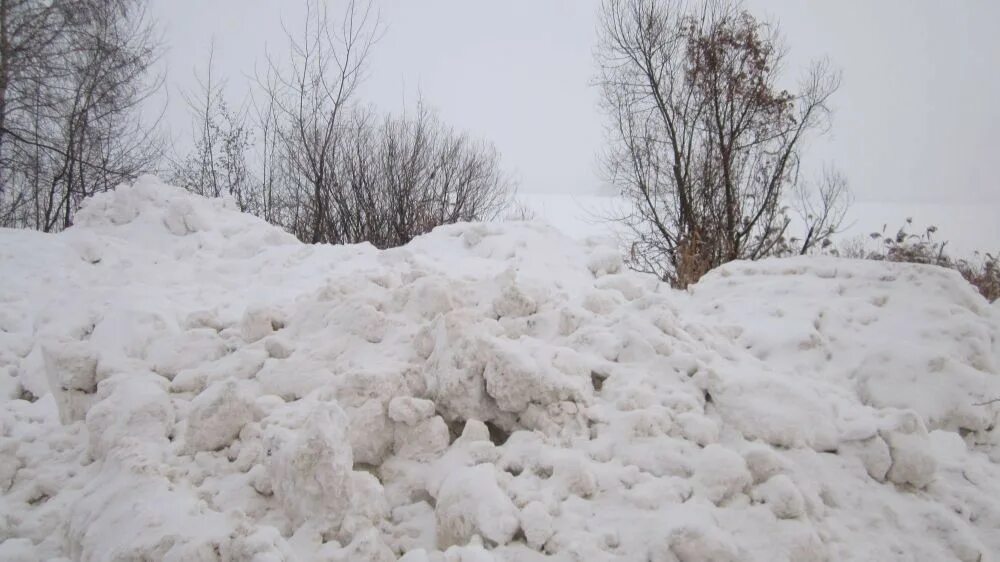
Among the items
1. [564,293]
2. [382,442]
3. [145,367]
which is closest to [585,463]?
[382,442]

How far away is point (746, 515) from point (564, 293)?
6.85 feet

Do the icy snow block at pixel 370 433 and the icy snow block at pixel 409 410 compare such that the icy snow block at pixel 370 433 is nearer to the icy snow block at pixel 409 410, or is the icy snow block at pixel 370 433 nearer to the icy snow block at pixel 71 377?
the icy snow block at pixel 409 410

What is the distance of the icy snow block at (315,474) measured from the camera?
6.58 ft

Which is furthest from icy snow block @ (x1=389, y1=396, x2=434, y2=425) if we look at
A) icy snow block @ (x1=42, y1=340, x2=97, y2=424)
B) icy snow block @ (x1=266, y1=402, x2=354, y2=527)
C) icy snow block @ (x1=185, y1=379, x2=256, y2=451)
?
icy snow block @ (x1=42, y1=340, x2=97, y2=424)

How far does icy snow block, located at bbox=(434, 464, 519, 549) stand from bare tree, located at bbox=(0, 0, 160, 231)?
31.1 feet

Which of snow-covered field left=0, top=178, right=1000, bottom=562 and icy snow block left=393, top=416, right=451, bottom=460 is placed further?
icy snow block left=393, top=416, right=451, bottom=460

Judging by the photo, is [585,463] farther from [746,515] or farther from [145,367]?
[145,367]

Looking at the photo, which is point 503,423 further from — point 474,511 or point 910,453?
point 910,453

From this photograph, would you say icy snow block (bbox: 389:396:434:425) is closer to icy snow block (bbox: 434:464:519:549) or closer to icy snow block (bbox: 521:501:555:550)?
icy snow block (bbox: 434:464:519:549)

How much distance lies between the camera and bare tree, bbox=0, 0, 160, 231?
834 cm

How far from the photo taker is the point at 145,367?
297 centimetres

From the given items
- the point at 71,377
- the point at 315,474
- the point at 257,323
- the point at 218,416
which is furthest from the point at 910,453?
the point at 71,377

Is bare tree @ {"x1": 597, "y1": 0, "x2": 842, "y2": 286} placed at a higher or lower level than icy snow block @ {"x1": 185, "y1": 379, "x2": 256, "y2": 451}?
higher

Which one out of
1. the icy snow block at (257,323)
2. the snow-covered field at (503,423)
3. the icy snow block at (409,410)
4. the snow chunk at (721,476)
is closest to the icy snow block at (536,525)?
the snow-covered field at (503,423)
